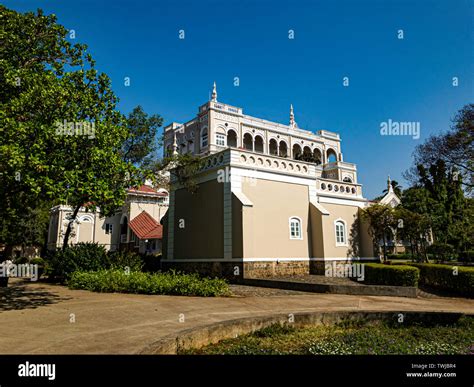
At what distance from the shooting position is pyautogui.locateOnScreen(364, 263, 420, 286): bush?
1463cm

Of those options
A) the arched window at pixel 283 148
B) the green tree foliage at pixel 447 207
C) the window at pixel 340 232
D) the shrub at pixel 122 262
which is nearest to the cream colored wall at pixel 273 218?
the window at pixel 340 232

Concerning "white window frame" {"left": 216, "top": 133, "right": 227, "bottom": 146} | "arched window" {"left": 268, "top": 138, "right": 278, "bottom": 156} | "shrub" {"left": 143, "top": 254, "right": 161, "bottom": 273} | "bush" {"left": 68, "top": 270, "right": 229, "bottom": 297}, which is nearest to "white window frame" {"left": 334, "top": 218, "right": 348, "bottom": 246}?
"bush" {"left": 68, "top": 270, "right": 229, "bottom": 297}

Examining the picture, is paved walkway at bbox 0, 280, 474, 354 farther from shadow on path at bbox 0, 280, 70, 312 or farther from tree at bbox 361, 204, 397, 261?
tree at bbox 361, 204, 397, 261

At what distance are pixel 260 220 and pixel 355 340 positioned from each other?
11036 millimetres

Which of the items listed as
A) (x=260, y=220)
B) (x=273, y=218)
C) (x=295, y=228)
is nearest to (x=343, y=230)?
(x=295, y=228)

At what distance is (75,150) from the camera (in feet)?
32.8

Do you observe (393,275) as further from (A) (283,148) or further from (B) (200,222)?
(A) (283,148)

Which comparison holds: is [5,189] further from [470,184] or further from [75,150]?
[470,184]

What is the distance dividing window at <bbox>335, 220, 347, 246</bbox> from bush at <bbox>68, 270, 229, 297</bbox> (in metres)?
9.45

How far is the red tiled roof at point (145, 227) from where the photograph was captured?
27.4m

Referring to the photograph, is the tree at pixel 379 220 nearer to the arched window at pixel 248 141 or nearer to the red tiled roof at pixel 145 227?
the red tiled roof at pixel 145 227

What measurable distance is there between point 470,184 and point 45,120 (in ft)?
77.8

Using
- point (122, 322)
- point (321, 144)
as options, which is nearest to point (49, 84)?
point (122, 322)

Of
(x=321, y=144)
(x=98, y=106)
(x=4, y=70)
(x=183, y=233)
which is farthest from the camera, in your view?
(x=321, y=144)
